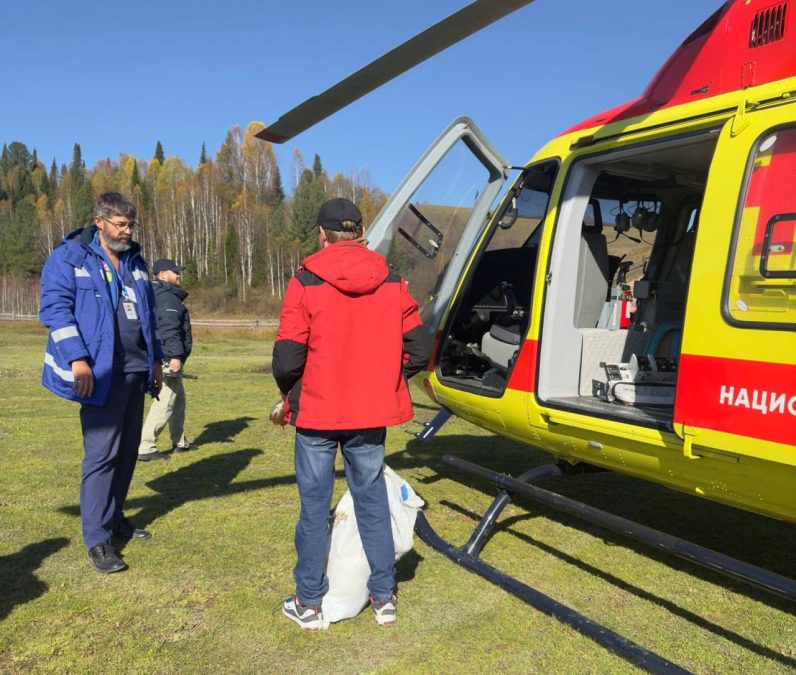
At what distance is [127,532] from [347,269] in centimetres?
245

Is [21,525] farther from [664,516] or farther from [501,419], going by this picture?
[664,516]

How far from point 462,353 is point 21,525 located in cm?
326

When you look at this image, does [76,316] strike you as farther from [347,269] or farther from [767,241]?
[767,241]

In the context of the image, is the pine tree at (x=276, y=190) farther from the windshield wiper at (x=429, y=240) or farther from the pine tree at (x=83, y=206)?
the windshield wiper at (x=429, y=240)

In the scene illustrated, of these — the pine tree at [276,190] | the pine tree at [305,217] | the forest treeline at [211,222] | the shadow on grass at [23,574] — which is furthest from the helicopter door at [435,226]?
the pine tree at [276,190]

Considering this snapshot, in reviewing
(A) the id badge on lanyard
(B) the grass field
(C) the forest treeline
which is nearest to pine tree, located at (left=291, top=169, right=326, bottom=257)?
(C) the forest treeline

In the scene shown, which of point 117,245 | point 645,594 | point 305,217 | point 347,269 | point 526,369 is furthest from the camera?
point 305,217

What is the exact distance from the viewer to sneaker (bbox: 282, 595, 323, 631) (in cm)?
320

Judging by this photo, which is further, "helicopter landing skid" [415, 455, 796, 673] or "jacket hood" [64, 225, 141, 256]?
"jacket hood" [64, 225, 141, 256]

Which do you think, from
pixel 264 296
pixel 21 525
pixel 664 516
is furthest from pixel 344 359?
pixel 264 296

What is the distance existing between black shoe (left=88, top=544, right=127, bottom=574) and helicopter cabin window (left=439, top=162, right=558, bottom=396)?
2.39 metres

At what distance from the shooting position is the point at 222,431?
7938mm

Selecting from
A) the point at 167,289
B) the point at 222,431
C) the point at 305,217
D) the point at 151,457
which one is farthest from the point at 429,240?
the point at 305,217

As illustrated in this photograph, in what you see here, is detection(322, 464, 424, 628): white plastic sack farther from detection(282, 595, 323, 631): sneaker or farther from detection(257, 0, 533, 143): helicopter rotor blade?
detection(257, 0, 533, 143): helicopter rotor blade
